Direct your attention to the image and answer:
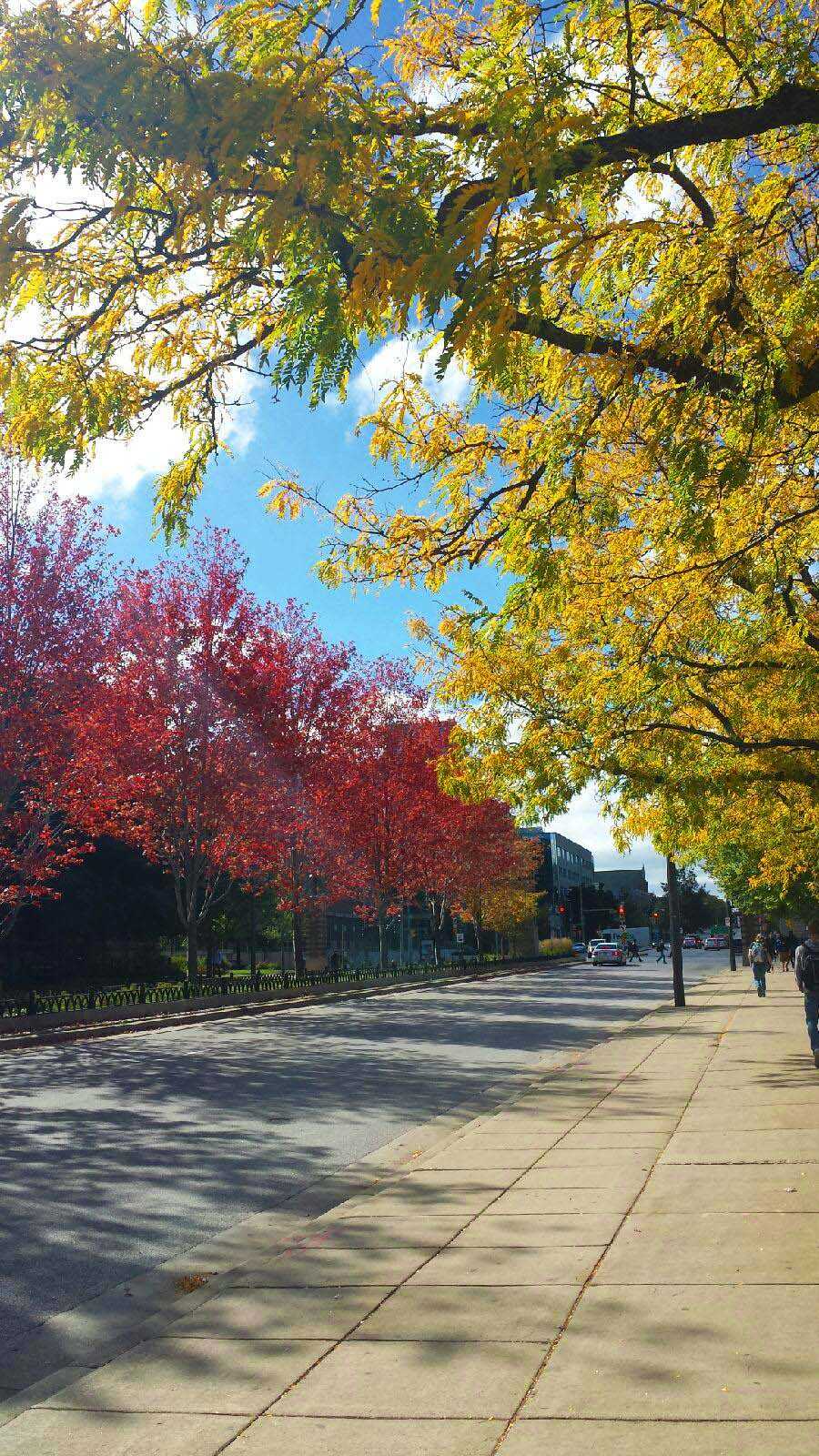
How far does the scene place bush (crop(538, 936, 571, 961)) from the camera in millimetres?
88369

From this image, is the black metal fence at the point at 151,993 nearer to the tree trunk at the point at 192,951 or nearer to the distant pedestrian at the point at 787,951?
the tree trunk at the point at 192,951

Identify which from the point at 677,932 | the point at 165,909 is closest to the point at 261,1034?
the point at 677,932

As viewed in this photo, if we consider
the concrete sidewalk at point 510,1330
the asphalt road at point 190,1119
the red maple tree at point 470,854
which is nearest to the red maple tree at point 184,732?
the asphalt road at point 190,1119

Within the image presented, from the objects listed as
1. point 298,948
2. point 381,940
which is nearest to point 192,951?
point 298,948

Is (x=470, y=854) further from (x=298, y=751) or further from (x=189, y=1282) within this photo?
(x=189, y=1282)

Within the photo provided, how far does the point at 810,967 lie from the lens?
14.1 m

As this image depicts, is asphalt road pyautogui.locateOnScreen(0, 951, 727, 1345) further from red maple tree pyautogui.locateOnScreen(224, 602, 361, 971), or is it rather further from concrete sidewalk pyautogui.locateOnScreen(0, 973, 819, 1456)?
red maple tree pyautogui.locateOnScreen(224, 602, 361, 971)

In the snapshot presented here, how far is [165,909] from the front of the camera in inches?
1836

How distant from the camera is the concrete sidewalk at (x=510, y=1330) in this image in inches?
163

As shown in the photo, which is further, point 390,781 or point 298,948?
point 390,781

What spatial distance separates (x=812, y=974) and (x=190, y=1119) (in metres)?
7.28

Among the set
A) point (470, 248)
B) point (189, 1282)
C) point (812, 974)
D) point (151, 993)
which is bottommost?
point (189, 1282)

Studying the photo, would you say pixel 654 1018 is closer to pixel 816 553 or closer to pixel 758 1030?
pixel 758 1030

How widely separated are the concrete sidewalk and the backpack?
16.0 feet
